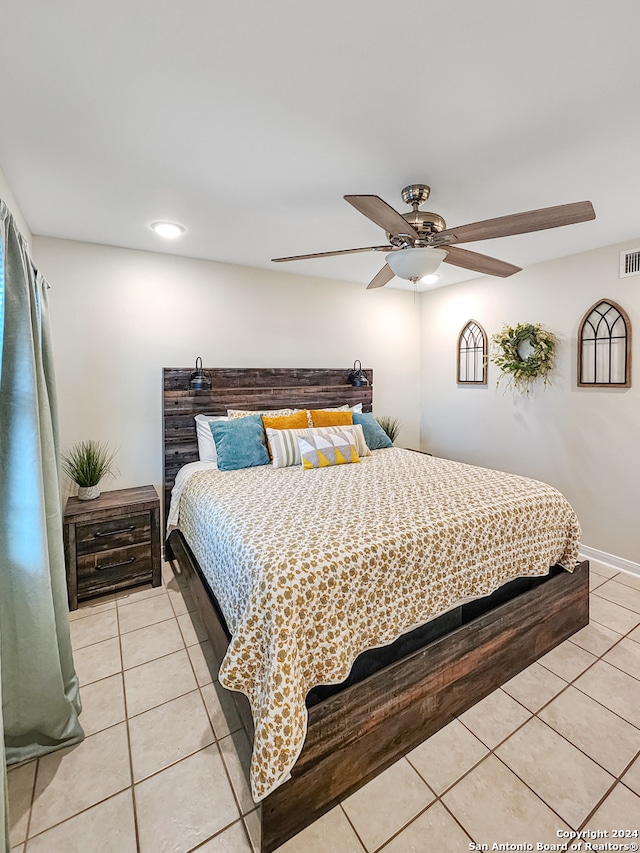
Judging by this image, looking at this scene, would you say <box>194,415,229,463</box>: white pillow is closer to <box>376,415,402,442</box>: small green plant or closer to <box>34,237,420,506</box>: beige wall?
<box>34,237,420,506</box>: beige wall

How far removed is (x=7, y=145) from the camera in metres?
1.75

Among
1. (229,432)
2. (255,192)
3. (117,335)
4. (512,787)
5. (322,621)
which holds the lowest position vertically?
(512,787)

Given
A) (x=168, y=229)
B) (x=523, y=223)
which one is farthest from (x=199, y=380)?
(x=523, y=223)

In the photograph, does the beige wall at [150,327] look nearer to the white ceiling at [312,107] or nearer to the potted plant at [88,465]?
the potted plant at [88,465]

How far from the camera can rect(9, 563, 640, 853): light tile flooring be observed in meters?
1.34

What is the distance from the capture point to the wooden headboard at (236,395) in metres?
3.31

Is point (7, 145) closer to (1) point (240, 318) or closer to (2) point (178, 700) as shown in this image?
(1) point (240, 318)

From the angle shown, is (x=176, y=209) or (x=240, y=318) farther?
(x=240, y=318)

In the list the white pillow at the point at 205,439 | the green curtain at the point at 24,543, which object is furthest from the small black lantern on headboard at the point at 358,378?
Answer: the green curtain at the point at 24,543

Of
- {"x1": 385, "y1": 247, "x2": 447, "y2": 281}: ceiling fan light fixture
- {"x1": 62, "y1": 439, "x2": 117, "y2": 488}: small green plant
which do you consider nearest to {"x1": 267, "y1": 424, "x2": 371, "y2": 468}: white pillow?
{"x1": 62, "y1": 439, "x2": 117, "y2": 488}: small green plant

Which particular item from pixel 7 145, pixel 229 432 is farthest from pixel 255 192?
pixel 229 432

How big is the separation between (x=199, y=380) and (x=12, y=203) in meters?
1.55

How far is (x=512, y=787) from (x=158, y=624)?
6.55 feet

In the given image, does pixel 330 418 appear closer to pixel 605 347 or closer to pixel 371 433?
pixel 371 433
